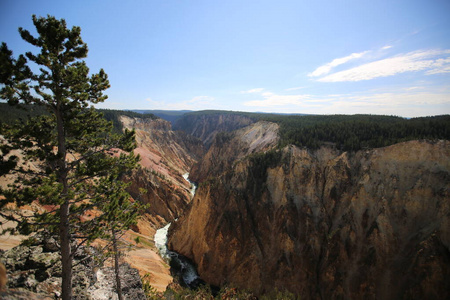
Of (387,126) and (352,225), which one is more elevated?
(387,126)

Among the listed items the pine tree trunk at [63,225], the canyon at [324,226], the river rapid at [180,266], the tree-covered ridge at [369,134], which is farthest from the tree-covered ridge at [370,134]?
the pine tree trunk at [63,225]

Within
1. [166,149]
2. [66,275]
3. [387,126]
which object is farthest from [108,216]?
[166,149]

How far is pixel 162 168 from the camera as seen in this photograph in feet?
237

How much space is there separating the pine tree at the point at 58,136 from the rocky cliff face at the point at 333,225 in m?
24.7

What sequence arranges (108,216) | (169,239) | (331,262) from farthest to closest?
(169,239)
(331,262)
(108,216)

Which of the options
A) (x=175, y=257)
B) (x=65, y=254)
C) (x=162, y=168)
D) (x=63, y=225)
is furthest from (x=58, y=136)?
(x=162, y=168)

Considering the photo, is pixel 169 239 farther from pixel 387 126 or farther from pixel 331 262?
pixel 387 126

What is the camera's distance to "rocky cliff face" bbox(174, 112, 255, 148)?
150375mm

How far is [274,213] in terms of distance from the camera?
105ft

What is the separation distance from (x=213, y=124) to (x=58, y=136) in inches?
6352

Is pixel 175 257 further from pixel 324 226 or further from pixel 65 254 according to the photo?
pixel 65 254

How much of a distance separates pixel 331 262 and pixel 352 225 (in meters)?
5.35

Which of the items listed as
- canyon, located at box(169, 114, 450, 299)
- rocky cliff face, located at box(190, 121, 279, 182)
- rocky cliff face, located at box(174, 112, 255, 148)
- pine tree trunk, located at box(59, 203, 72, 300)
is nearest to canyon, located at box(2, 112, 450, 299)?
canyon, located at box(169, 114, 450, 299)

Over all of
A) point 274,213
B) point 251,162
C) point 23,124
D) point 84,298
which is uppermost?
point 23,124
